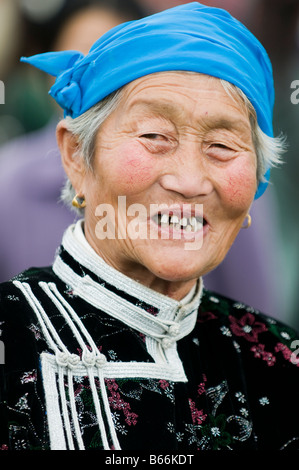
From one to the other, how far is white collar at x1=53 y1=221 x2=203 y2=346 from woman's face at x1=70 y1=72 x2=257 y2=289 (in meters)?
0.08

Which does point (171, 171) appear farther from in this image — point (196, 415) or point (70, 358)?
point (196, 415)

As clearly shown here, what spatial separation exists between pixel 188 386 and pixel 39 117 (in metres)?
2.82

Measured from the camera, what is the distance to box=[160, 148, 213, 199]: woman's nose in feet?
7.27

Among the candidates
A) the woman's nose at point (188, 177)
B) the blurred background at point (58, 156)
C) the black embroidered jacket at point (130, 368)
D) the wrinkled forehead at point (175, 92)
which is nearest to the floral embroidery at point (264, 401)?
the black embroidered jacket at point (130, 368)

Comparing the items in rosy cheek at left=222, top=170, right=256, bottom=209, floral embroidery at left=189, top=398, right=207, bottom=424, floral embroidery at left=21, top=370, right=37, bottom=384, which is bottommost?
floral embroidery at left=189, top=398, right=207, bottom=424

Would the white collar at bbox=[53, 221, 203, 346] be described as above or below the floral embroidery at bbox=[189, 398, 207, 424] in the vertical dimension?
above

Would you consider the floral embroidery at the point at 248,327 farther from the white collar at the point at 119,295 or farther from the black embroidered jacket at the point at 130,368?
the white collar at the point at 119,295

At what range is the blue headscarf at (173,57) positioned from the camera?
2.25 m

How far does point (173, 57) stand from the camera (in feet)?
7.32

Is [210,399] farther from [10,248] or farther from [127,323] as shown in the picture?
[10,248]

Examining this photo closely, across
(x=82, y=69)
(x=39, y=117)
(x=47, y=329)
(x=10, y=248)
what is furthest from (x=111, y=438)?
(x=39, y=117)

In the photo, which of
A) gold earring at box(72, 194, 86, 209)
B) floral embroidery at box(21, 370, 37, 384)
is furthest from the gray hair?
floral embroidery at box(21, 370, 37, 384)

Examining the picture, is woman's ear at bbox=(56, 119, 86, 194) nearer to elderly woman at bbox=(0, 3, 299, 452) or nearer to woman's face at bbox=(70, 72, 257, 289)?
elderly woman at bbox=(0, 3, 299, 452)

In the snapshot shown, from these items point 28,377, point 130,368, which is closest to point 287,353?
point 130,368
